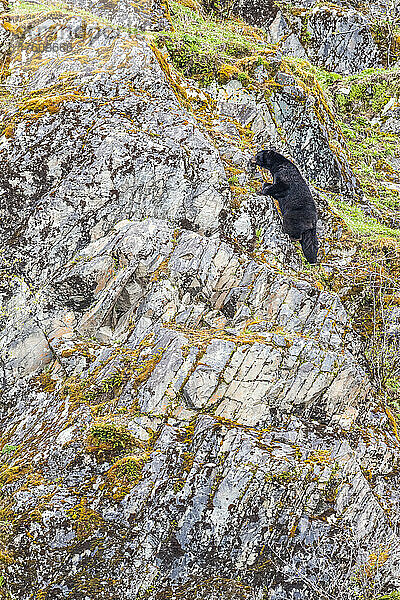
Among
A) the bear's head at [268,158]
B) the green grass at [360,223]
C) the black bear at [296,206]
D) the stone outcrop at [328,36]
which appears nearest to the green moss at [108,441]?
the black bear at [296,206]

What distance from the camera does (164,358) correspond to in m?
5.57

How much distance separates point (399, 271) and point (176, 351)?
4933 mm

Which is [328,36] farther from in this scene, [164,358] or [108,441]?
[108,441]

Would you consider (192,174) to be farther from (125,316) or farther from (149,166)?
(125,316)

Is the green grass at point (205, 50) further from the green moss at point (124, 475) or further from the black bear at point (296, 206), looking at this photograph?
the green moss at point (124, 475)

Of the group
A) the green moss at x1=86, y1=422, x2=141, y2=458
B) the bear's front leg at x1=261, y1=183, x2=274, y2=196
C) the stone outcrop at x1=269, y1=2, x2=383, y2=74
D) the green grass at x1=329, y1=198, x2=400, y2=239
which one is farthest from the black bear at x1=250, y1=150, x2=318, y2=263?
the stone outcrop at x1=269, y1=2, x2=383, y2=74

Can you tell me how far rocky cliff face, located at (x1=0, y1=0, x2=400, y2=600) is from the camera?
475cm

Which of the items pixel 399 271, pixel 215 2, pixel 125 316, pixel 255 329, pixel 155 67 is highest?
pixel 215 2

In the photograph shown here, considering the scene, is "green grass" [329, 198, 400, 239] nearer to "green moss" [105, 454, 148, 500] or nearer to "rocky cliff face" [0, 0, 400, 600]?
"rocky cliff face" [0, 0, 400, 600]

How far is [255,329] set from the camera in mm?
6125

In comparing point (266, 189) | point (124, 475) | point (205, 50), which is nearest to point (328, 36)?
point (205, 50)

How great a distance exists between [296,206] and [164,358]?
3.90 metres

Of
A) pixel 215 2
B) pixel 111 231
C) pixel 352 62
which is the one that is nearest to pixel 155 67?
pixel 111 231

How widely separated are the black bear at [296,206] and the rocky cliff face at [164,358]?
323mm
